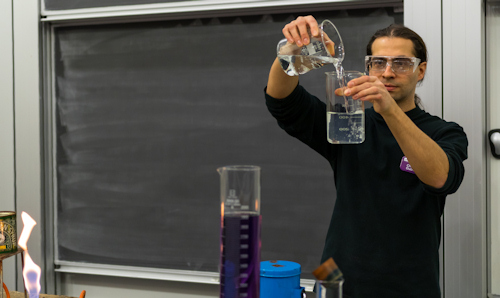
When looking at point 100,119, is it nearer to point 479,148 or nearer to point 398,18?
point 398,18

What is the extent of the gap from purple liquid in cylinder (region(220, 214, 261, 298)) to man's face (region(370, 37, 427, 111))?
74cm

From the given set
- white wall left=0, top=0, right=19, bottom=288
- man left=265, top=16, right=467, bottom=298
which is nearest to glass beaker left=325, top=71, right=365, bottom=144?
man left=265, top=16, right=467, bottom=298

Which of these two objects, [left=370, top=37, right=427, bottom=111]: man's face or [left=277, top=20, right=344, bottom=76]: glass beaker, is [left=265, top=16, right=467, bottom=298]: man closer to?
[left=370, top=37, right=427, bottom=111]: man's face

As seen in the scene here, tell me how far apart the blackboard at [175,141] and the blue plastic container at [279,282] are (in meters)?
1.22

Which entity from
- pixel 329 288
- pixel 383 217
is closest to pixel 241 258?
pixel 329 288

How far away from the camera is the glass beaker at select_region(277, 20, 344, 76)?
1.16m

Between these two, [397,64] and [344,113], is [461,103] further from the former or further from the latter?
[344,113]

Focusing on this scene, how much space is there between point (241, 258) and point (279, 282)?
9.2 inches

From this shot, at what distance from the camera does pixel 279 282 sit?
1.00m

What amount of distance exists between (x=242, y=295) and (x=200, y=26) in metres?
1.74

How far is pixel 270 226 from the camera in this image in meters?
2.28

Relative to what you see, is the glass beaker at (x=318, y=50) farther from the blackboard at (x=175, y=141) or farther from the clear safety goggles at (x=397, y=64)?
the blackboard at (x=175, y=141)

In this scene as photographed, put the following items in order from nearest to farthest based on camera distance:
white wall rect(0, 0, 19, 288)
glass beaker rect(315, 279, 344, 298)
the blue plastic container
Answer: glass beaker rect(315, 279, 344, 298) < the blue plastic container < white wall rect(0, 0, 19, 288)

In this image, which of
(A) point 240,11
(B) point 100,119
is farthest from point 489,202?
(B) point 100,119
